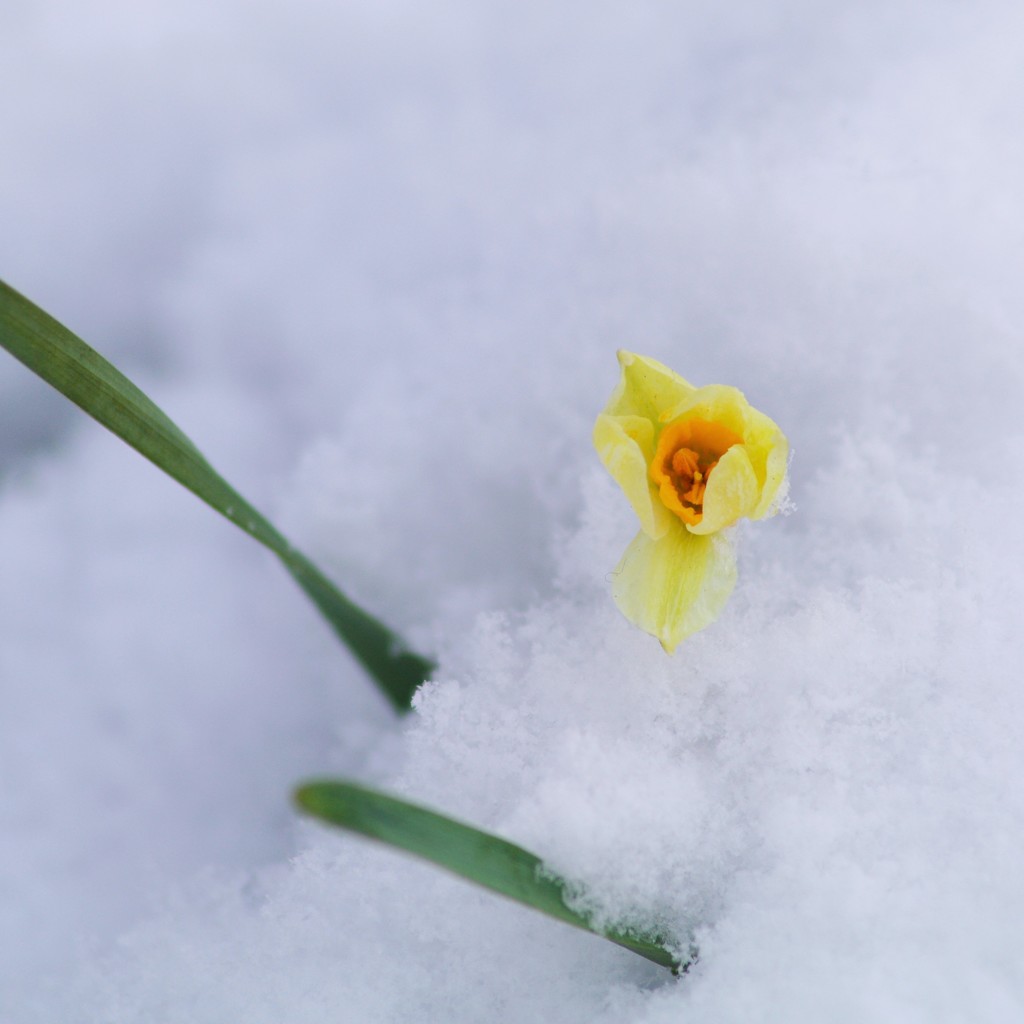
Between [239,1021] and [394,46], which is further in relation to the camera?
[394,46]

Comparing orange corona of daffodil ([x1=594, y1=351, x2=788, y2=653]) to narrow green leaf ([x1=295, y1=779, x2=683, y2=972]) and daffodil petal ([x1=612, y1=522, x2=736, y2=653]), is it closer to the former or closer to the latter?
daffodil petal ([x1=612, y1=522, x2=736, y2=653])

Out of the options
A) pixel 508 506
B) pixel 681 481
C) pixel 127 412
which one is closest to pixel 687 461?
pixel 681 481

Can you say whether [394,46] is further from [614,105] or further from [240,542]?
[240,542]

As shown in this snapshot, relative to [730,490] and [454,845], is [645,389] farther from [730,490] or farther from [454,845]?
[454,845]

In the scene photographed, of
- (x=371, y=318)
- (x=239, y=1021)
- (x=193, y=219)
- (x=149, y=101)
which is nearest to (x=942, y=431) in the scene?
(x=371, y=318)

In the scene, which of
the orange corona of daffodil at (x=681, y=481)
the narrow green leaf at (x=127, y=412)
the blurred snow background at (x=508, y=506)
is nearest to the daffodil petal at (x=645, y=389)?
the orange corona of daffodil at (x=681, y=481)

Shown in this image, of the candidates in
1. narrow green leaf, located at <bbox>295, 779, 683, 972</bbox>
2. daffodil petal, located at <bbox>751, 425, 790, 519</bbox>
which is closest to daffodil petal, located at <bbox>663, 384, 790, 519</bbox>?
daffodil petal, located at <bbox>751, 425, 790, 519</bbox>
